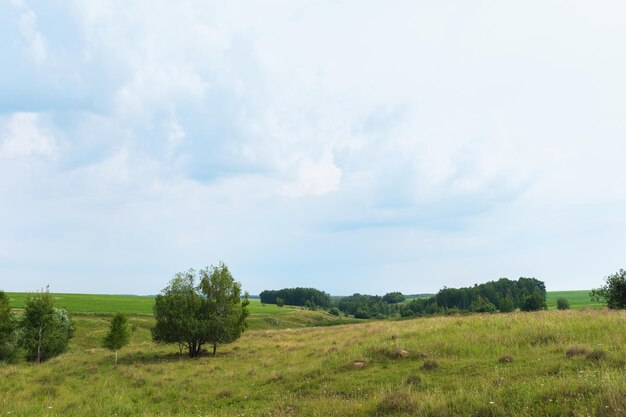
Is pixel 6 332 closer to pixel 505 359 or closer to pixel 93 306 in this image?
pixel 505 359

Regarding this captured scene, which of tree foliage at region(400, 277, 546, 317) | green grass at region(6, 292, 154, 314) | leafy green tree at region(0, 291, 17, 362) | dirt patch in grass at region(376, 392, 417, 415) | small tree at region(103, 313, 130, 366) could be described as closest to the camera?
dirt patch in grass at region(376, 392, 417, 415)

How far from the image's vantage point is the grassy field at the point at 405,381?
9.48 meters

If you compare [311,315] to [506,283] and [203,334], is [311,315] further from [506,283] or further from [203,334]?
[506,283]

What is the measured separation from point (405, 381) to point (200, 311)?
95.0 ft

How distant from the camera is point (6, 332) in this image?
39.3 meters

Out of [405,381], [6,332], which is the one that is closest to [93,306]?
[6,332]

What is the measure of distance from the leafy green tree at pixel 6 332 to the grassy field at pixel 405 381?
1329 cm

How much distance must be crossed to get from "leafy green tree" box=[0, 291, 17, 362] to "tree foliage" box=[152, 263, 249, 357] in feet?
51.6

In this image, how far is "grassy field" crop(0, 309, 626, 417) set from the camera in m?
9.48

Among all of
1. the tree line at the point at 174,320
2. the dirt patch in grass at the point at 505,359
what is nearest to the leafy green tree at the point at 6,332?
the tree line at the point at 174,320

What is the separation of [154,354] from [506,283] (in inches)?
7200

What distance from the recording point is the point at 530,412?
8500 mm

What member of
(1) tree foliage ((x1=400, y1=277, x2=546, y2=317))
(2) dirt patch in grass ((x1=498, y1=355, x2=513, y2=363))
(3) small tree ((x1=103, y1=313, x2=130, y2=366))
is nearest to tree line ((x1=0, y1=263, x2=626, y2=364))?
(3) small tree ((x1=103, y1=313, x2=130, y2=366))

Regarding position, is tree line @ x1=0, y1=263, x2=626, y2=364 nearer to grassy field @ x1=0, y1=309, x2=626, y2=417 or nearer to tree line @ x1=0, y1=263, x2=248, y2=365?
tree line @ x1=0, y1=263, x2=248, y2=365
